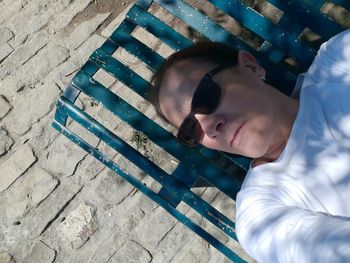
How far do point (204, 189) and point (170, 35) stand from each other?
1144 millimetres

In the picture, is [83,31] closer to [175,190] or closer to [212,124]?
[175,190]

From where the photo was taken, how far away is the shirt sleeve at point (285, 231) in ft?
7.14

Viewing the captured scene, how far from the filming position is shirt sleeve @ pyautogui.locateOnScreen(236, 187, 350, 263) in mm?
2176

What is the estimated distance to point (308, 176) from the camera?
8.80 feet

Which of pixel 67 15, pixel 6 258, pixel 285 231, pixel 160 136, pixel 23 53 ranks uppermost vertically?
pixel 285 231

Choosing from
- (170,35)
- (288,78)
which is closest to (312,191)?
(288,78)

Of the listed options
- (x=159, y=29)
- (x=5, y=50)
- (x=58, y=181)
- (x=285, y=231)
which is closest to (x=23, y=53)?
(x=5, y=50)

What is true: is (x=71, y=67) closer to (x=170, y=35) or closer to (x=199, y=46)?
(x=170, y=35)

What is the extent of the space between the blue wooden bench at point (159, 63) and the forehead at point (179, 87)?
1.32ft

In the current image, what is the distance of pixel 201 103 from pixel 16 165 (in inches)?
83.3

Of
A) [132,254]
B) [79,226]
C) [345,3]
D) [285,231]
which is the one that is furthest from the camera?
[79,226]

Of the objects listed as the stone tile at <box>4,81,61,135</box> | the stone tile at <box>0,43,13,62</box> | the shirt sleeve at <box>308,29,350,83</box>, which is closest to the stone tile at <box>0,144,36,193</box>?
the stone tile at <box>4,81,61,135</box>

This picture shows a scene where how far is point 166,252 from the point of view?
3914mm

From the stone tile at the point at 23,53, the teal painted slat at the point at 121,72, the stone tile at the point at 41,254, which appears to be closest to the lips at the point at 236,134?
the teal painted slat at the point at 121,72
